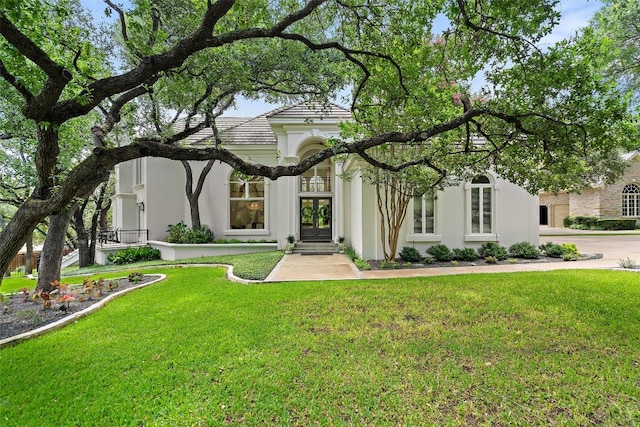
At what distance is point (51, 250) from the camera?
27.4 feet

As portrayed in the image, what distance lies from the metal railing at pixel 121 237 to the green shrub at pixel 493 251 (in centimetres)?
1867

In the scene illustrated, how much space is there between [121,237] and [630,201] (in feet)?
150

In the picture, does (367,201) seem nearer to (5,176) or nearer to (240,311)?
(240,311)

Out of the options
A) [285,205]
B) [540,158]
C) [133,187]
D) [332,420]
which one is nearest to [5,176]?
[133,187]

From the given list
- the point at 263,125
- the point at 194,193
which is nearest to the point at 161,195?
the point at 194,193

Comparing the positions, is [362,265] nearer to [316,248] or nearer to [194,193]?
[316,248]

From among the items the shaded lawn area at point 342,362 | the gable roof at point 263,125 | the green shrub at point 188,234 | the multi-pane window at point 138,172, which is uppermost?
the gable roof at point 263,125

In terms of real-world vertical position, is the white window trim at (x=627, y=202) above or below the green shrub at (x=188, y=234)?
above

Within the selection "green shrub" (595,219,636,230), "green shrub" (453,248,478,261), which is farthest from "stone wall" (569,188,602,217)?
"green shrub" (453,248,478,261)

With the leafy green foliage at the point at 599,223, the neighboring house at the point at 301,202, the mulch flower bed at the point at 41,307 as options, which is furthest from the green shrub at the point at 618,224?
the mulch flower bed at the point at 41,307

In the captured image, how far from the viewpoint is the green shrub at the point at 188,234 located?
16438 millimetres

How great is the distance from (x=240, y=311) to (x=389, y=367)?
3.35m

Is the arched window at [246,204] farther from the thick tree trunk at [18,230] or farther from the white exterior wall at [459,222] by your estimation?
the thick tree trunk at [18,230]

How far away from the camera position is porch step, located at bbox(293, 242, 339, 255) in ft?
48.5
